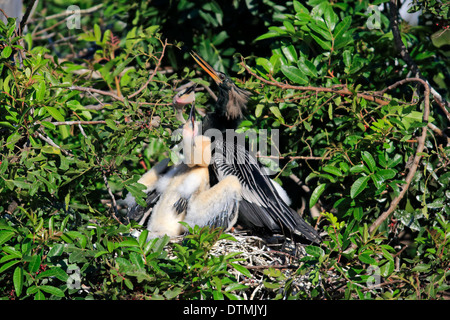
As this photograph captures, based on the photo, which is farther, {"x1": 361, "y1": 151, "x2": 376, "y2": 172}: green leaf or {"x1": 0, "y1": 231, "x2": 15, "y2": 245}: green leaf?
{"x1": 361, "y1": 151, "x2": 376, "y2": 172}: green leaf

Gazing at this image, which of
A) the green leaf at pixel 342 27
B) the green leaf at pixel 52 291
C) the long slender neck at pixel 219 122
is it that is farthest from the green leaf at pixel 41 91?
the green leaf at pixel 342 27

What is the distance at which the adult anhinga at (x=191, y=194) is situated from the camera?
269cm

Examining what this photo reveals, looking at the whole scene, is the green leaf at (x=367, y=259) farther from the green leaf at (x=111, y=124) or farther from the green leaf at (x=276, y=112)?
the green leaf at (x=111, y=124)

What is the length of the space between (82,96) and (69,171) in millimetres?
1304

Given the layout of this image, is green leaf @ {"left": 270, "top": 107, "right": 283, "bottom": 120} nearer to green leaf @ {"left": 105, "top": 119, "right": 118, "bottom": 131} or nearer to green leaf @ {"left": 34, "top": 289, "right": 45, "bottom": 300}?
green leaf @ {"left": 105, "top": 119, "right": 118, "bottom": 131}

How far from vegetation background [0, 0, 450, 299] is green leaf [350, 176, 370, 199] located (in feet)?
0.03

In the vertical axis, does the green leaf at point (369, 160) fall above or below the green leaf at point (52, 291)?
above

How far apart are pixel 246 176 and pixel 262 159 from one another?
0.18 meters

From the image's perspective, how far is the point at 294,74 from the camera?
9.09 feet

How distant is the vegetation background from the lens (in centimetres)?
209

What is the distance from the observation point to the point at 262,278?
241 cm

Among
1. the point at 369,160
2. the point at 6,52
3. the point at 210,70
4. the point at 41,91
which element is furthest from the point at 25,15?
the point at 369,160

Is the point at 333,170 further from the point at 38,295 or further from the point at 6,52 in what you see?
the point at 6,52

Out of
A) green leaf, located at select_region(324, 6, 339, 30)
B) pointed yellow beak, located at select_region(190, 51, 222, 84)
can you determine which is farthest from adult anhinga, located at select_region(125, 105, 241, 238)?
green leaf, located at select_region(324, 6, 339, 30)
